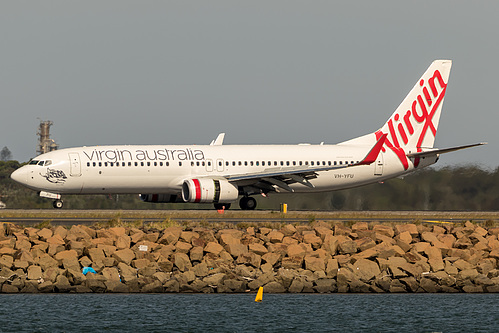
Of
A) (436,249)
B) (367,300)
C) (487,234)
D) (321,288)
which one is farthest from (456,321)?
(487,234)

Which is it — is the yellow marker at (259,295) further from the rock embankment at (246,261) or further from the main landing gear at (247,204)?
the main landing gear at (247,204)

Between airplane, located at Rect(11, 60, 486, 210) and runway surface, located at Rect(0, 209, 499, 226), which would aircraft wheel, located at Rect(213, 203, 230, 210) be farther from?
runway surface, located at Rect(0, 209, 499, 226)

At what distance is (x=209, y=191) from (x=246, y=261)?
1823cm

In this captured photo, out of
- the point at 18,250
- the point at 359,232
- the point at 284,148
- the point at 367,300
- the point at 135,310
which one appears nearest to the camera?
the point at 135,310

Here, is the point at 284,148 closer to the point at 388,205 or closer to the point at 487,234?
the point at 388,205

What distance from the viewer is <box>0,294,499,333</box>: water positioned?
758 inches

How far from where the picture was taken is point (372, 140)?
50719 mm

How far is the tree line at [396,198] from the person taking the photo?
4978 cm

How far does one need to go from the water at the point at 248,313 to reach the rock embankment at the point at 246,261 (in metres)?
0.59

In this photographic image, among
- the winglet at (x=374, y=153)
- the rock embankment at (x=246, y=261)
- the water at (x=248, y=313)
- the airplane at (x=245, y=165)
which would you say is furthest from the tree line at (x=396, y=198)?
the water at (x=248, y=313)

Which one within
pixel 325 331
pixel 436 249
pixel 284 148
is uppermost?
pixel 284 148

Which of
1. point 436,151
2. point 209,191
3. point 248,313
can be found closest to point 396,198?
point 436,151

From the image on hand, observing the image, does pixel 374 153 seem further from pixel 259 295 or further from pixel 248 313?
pixel 248 313

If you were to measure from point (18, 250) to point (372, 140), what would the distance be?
93.0 feet
